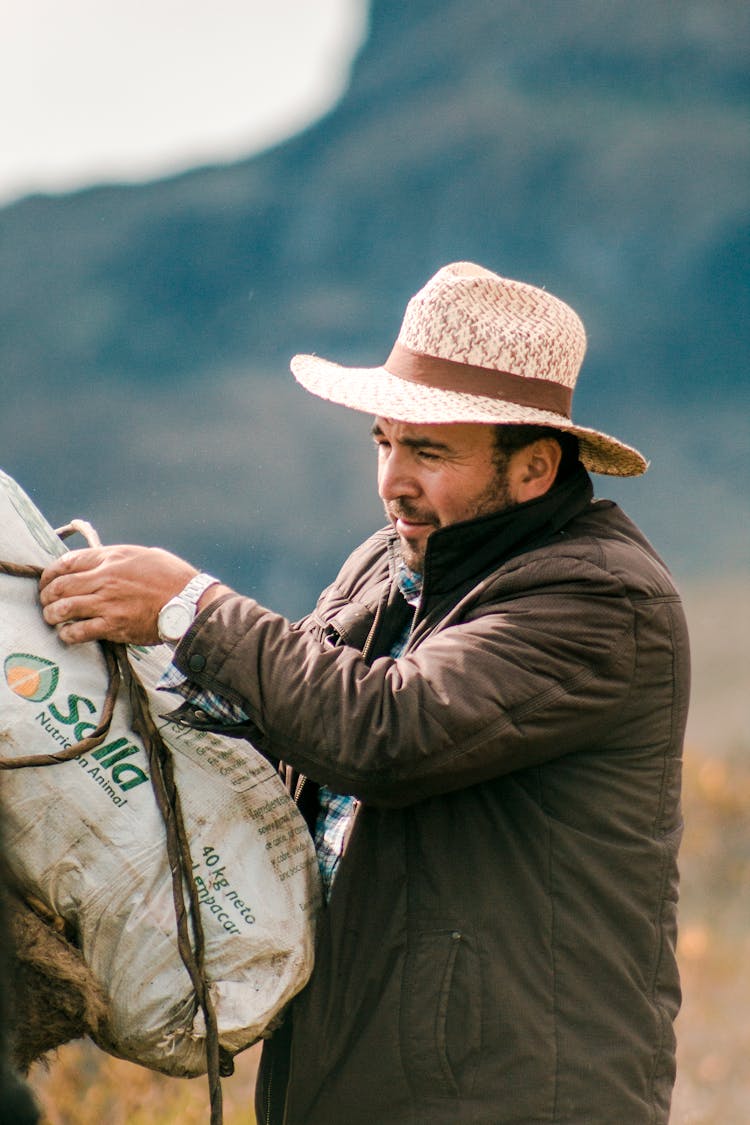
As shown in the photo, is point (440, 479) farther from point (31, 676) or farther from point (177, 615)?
point (31, 676)

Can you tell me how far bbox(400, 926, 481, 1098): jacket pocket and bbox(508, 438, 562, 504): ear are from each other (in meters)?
0.70

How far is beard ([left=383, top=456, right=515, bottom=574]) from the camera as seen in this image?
2.08 m

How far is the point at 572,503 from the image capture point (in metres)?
2.04

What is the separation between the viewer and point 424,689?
177cm

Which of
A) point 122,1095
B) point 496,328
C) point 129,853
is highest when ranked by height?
point 496,328

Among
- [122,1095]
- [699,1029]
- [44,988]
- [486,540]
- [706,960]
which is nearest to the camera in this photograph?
[44,988]

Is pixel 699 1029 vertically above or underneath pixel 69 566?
underneath

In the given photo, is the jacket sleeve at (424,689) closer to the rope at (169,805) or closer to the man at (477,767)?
the man at (477,767)

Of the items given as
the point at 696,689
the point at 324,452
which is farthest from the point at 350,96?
the point at 696,689

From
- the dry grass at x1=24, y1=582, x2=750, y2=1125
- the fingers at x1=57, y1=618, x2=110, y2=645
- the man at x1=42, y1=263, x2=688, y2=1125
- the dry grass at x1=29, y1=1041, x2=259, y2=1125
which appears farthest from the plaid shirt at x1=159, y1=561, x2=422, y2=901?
the dry grass at x1=29, y1=1041, x2=259, y2=1125

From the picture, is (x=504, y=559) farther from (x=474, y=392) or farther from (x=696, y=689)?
(x=696, y=689)

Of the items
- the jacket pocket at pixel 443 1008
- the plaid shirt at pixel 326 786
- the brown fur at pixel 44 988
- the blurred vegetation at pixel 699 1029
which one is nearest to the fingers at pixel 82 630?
the plaid shirt at pixel 326 786

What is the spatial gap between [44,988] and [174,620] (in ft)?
1.66

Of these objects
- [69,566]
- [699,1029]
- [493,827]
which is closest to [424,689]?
[493,827]
